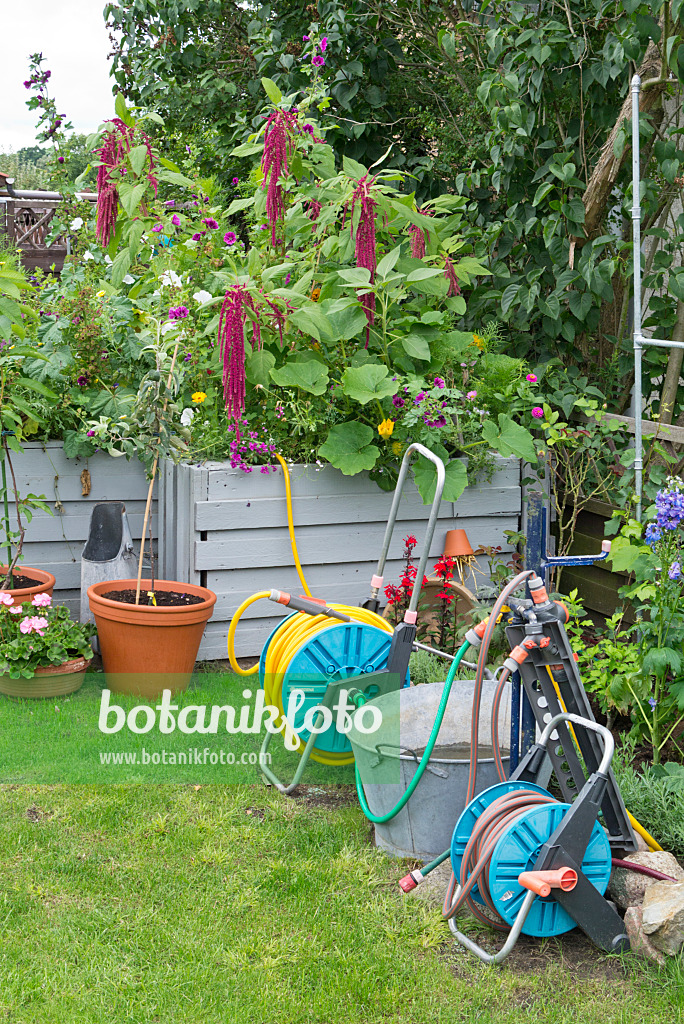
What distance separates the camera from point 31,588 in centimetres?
346

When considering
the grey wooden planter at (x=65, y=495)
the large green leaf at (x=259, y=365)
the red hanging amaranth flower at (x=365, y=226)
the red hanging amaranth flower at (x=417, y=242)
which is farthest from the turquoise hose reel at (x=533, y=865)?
the red hanging amaranth flower at (x=417, y=242)

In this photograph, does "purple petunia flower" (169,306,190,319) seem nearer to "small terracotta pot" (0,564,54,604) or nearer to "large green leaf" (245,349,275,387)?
"large green leaf" (245,349,275,387)

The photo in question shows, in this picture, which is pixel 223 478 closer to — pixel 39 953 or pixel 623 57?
pixel 39 953

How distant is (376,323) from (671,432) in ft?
4.11

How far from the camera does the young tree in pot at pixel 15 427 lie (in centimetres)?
336

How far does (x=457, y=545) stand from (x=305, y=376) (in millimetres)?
954

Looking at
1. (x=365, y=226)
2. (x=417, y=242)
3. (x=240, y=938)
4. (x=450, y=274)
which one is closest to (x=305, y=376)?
(x=365, y=226)

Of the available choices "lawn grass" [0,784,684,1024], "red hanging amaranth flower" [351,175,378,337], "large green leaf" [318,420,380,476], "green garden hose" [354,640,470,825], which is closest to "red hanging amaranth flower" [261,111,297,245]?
"red hanging amaranth flower" [351,175,378,337]

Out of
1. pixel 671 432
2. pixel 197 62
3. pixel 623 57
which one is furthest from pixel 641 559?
pixel 197 62

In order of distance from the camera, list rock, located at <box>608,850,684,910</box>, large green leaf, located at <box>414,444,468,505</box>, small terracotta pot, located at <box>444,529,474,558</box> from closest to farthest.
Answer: rock, located at <box>608,850,684,910</box>, large green leaf, located at <box>414,444,468,505</box>, small terracotta pot, located at <box>444,529,474,558</box>

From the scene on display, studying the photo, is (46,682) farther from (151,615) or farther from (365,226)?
(365,226)

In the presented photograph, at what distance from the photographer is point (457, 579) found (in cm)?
391

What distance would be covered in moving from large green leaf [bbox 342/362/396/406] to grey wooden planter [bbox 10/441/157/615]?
1.04 meters

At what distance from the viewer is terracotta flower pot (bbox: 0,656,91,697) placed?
11.0ft
